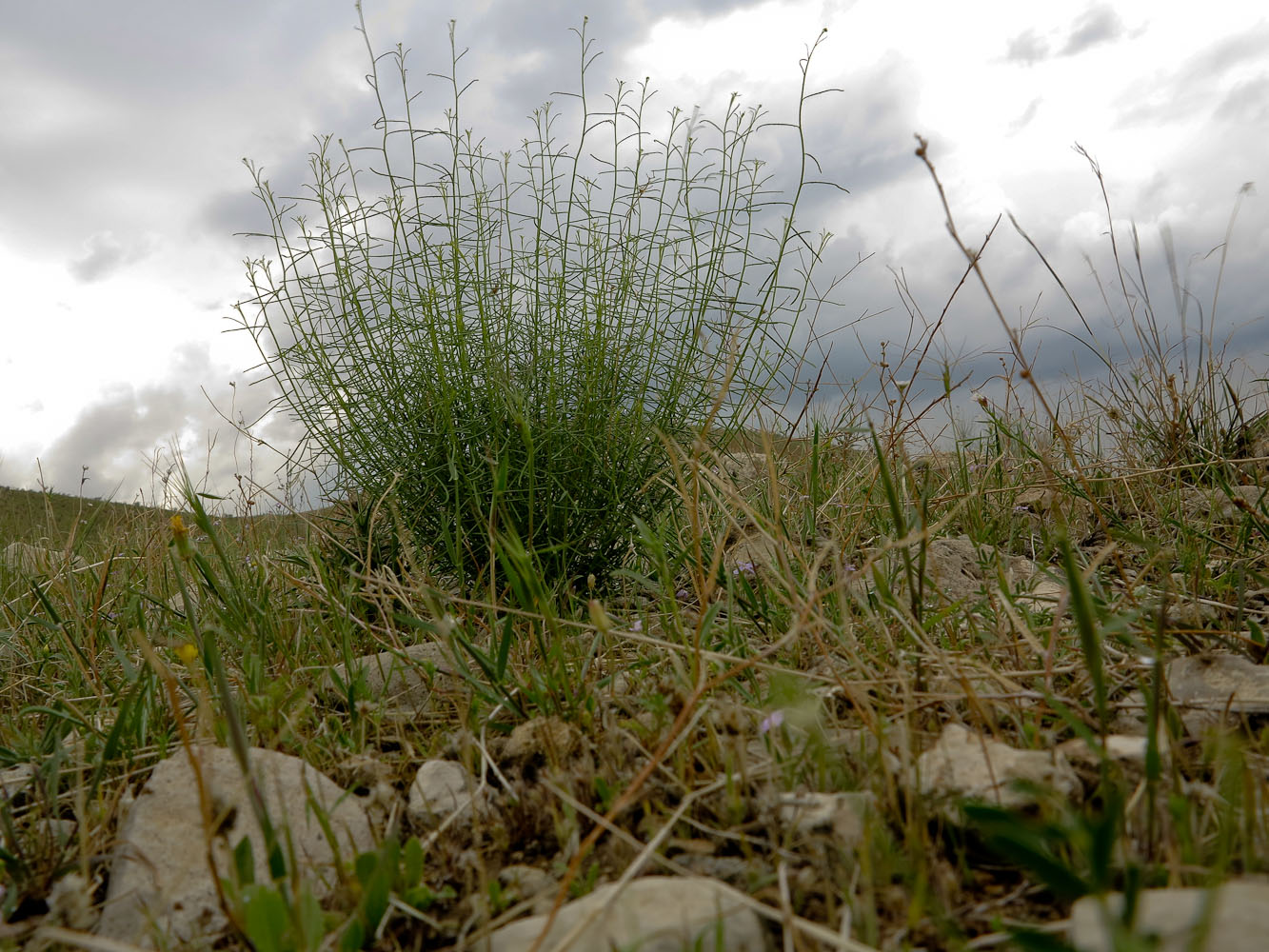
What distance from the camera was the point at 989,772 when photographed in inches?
45.0

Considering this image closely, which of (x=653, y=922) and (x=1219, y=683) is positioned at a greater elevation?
(x=1219, y=683)

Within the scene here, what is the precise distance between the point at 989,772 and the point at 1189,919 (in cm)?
36

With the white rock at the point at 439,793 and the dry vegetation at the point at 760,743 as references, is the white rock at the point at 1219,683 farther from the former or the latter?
the white rock at the point at 439,793

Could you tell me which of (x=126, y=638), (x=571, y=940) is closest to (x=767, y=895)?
(x=571, y=940)

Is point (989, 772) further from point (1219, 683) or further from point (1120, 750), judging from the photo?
point (1219, 683)

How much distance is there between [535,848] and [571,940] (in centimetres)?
33

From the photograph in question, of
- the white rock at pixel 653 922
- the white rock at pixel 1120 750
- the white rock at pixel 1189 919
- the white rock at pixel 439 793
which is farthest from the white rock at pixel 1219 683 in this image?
the white rock at pixel 439 793

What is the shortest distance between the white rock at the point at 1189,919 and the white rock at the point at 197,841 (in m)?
0.91

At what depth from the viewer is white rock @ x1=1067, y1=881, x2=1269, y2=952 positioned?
29.9 inches

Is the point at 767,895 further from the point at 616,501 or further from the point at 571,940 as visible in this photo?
the point at 616,501

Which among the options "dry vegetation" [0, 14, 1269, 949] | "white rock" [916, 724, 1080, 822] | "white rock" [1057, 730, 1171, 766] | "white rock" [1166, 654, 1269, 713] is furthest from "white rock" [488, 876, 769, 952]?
Answer: "white rock" [1166, 654, 1269, 713]

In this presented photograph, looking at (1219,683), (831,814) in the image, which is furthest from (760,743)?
(1219,683)

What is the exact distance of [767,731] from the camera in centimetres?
134

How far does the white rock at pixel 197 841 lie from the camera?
1.17 m
